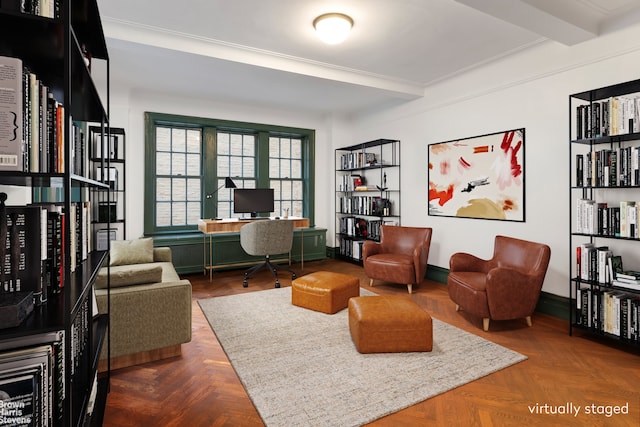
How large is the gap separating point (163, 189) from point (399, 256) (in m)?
3.80

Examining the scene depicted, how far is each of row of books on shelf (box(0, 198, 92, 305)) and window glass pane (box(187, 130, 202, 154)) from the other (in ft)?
15.9

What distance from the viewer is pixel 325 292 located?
3.55 meters

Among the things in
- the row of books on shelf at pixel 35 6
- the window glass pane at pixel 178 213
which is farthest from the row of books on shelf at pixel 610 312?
the window glass pane at pixel 178 213

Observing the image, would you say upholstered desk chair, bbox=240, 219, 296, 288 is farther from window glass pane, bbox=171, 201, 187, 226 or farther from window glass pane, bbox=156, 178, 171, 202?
window glass pane, bbox=156, 178, 171, 202

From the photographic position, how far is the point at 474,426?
1854 millimetres

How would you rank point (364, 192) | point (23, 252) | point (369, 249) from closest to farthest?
point (23, 252), point (369, 249), point (364, 192)

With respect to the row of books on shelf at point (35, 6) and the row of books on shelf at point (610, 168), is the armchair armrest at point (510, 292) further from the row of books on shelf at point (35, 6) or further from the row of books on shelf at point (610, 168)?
the row of books on shelf at point (35, 6)

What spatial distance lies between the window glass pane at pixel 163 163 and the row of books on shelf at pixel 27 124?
4.72 m

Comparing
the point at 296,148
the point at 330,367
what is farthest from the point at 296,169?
the point at 330,367

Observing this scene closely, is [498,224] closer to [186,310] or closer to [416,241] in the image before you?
[416,241]

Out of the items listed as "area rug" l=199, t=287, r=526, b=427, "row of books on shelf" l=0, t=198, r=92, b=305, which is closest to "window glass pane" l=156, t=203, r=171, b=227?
"area rug" l=199, t=287, r=526, b=427

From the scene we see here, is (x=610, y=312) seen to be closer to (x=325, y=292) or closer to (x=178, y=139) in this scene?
(x=325, y=292)

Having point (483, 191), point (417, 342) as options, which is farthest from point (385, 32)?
point (417, 342)

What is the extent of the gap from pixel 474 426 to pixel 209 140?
17.3ft
